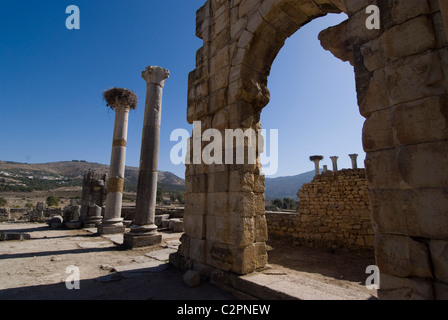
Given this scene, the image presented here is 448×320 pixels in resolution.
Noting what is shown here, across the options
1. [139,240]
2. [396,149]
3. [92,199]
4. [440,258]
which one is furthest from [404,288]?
[92,199]

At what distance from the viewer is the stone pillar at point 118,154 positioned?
10.2 m

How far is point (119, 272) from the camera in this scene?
4531mm

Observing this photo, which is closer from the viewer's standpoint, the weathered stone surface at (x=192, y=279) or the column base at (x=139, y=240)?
the weathered stone surface at (x=192, y=279)

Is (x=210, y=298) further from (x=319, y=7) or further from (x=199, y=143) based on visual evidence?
(x=319, y=7)

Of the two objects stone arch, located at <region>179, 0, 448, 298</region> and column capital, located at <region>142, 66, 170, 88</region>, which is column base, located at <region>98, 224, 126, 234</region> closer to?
column capital, located at <region>142, 66, 170, 88</region>

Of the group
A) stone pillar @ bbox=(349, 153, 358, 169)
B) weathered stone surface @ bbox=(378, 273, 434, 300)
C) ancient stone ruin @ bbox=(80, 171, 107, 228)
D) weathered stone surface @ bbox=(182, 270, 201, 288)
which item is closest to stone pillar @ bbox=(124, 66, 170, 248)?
weathered stone surface @ bbox=(182, 270, 201, 288)

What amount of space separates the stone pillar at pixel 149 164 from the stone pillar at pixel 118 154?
8.99 feet

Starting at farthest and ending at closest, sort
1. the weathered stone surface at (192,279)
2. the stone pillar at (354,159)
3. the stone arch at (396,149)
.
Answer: the stone pillar at (354,159) < the weathered stone surface at (192,279) < the stone arch at (396,149)

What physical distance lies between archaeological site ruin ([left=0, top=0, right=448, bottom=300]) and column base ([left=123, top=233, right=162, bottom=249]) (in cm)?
3

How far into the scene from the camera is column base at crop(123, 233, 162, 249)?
23.4 ft

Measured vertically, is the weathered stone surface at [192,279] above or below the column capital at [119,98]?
below

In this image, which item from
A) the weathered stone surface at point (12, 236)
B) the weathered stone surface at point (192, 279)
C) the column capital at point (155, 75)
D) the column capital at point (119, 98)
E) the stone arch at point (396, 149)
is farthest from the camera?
the column capital at point (119, 98)

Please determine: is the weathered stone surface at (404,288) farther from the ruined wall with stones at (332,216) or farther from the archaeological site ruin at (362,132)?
the ruined wall with stones at (332,216)

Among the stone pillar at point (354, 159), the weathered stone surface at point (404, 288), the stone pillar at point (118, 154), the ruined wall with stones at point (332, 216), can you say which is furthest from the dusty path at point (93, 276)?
the stone pillar at point (354, 159)
